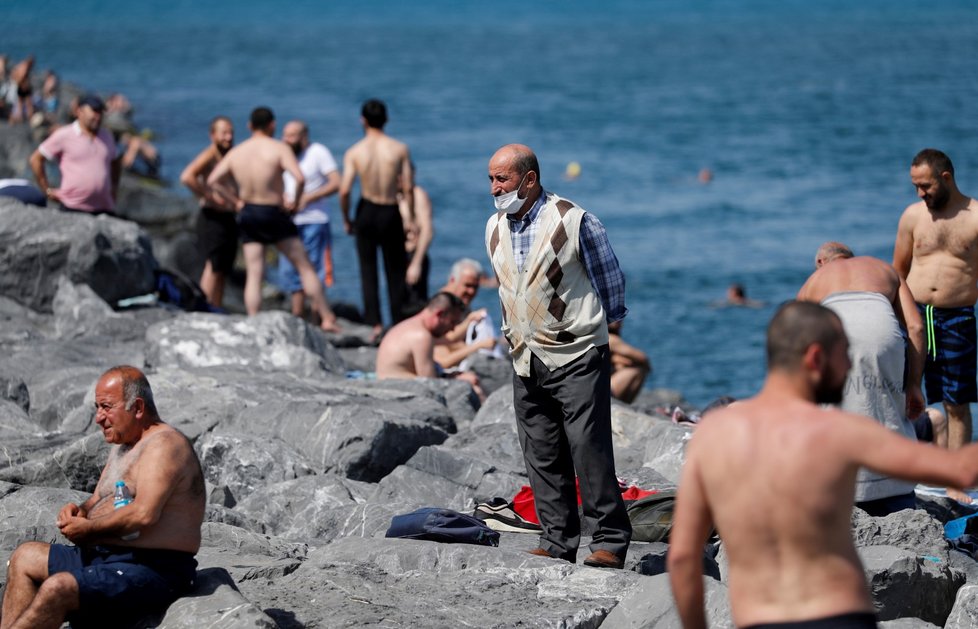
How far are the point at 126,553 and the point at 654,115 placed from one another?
48129 mm

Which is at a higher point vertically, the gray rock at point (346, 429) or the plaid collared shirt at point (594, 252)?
the plaid collared shirt at point (594, 252)

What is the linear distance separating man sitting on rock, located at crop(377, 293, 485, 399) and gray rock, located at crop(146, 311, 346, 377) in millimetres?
651

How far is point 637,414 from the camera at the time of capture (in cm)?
945

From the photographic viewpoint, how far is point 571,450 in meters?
6.29

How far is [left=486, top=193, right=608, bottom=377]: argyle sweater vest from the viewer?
20.1 feet

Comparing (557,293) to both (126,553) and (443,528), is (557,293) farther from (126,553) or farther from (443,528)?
(126,553)

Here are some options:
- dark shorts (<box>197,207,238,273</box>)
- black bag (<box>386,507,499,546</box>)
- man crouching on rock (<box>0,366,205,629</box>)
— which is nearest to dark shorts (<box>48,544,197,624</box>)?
man crouching on rock (<box>0,366,205,629</box>)

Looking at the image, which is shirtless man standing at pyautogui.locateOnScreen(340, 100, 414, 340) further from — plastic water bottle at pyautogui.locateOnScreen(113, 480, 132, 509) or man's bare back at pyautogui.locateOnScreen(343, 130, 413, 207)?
plastic water bottle at pyautogui.locateOnScreen(113, 480, 132, 509)

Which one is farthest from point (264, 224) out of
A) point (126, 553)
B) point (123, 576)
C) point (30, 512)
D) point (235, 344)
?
point (123, 576)

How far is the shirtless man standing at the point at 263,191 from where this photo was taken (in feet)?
40.6

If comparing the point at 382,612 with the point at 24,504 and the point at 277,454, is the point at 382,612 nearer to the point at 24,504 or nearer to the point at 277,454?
the point at 24,504

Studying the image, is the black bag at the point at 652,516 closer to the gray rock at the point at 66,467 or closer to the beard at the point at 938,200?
the beard at the point at 938,200

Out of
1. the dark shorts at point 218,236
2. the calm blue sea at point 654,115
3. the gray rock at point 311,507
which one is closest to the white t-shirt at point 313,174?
the dark shorts at point 218,236

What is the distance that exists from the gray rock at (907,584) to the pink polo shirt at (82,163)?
29.2 feet
